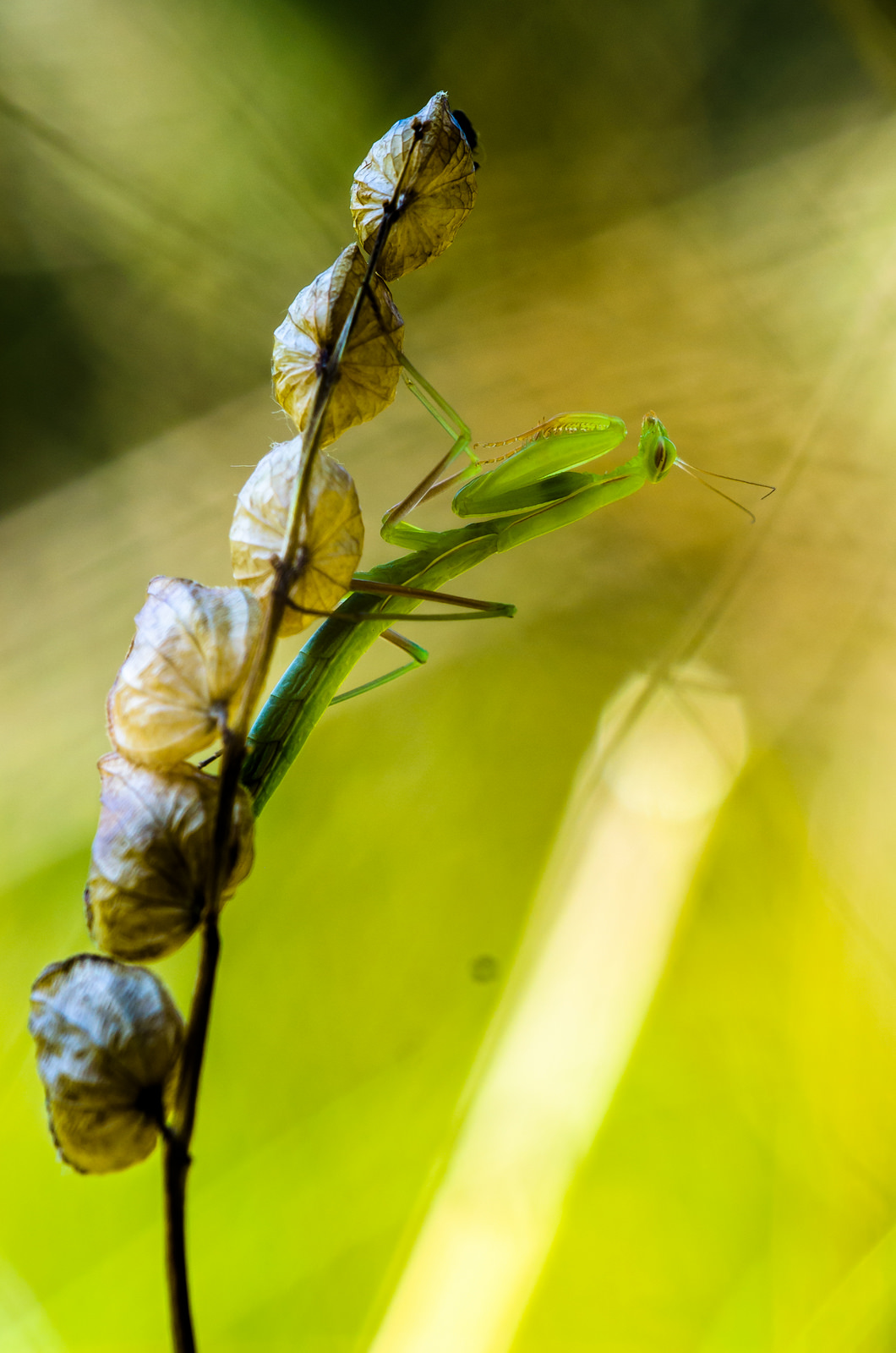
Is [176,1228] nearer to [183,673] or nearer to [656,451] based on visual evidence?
[183,673]

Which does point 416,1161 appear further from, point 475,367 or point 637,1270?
point 475,367

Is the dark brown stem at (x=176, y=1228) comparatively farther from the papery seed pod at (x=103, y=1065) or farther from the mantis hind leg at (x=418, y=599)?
the mantis hind leg at (x=418, y=599)

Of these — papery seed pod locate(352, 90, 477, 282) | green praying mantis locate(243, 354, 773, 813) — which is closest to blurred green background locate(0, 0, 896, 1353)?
green praying mantis locate(243, 354, 773, 813)

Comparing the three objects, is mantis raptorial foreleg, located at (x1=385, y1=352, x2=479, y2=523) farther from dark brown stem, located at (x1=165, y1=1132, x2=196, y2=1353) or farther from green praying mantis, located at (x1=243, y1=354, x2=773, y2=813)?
dark brown stem, located at (x1=165, y1=1132, x2=196, y2=1353)

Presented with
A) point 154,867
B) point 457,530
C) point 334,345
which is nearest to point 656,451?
point 457,530

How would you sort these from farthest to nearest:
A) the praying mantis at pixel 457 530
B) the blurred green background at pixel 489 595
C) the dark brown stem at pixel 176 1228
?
the blurred green background at pixel 489 595
the praying mantis at pixel 457 530
the dark brown stem at pixel 176 1228

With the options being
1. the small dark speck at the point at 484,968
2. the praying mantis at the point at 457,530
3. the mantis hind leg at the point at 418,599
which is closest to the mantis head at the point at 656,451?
the praying mantis at the point at 457,530
